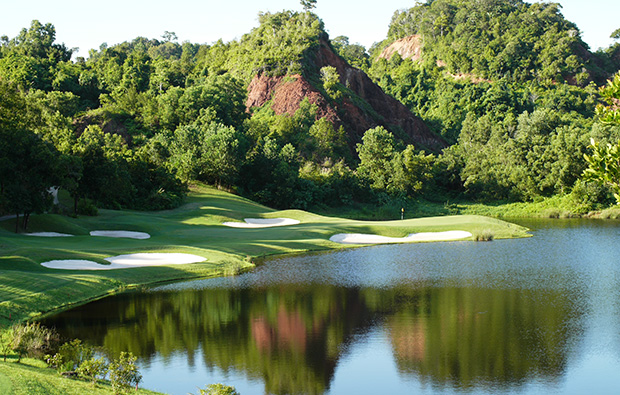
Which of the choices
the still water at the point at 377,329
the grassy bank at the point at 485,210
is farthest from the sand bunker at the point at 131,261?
the grassy bank at the point at 485,210

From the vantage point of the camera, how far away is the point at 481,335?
18062 millimetres

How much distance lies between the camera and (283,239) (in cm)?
4000

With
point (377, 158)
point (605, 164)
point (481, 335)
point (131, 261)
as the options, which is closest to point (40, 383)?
point (605, 164)

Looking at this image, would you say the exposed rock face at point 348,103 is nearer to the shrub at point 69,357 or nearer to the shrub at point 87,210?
the shrub at point 87,210

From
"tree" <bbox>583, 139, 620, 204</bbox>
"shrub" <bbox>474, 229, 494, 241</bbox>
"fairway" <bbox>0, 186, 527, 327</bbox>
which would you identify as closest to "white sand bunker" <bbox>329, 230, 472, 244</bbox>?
"fairway" <bbox>0, 186, 527, 327</bbox>

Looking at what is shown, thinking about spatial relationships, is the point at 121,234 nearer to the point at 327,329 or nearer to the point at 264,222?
the point at 264,222

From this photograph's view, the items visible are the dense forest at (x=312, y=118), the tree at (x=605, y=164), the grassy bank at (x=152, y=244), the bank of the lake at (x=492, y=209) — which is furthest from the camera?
the bank of the lake at (x=492, y=209)

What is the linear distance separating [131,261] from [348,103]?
70.6m

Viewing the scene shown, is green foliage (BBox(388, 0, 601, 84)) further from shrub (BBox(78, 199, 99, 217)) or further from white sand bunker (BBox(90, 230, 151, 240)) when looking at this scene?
white sand bunker (BBox(90, 230, 151, 240))

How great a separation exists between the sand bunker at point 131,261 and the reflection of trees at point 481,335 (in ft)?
41.4

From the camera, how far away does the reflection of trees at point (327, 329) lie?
599 inches

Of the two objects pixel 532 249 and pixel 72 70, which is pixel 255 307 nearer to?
pixel 532 249

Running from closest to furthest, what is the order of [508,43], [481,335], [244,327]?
1. [481,335]
2. [244,327]
3. [508,43]

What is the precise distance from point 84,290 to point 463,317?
14431 mm
